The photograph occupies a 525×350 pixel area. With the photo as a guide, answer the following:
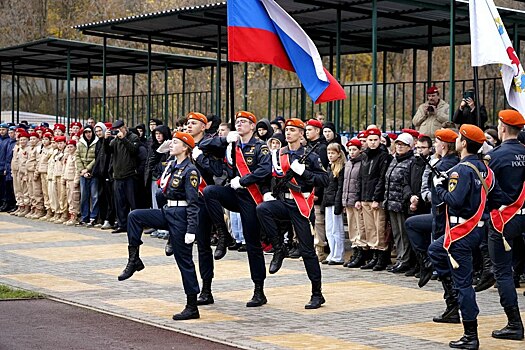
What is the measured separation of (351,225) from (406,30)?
7476mm

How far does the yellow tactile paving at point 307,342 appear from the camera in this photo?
945 cm

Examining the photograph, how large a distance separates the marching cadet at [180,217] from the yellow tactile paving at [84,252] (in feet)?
17.9

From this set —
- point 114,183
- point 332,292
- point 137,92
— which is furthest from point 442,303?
point 137,92

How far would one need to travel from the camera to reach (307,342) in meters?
9.70

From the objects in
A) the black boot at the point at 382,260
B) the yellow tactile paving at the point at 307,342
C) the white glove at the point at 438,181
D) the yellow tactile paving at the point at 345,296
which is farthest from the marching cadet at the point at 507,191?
the black boot at the point at 382,260

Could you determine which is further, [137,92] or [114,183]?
[137,92]

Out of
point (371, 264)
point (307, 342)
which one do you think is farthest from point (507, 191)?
point (371, 264)

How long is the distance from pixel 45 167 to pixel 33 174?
707 mm

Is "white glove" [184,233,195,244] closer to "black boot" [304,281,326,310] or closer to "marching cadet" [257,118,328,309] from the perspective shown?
"marching cadet" [257,118,328,309]

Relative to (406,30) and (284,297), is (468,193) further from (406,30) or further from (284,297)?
(406,30)

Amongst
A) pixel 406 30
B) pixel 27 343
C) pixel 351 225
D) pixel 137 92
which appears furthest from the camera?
pixel 137 92

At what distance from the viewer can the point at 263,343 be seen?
9578 millimetres

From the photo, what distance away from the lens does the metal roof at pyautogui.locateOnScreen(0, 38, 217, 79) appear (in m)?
25.7

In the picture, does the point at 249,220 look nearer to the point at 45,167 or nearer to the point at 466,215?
the point at 466,215
